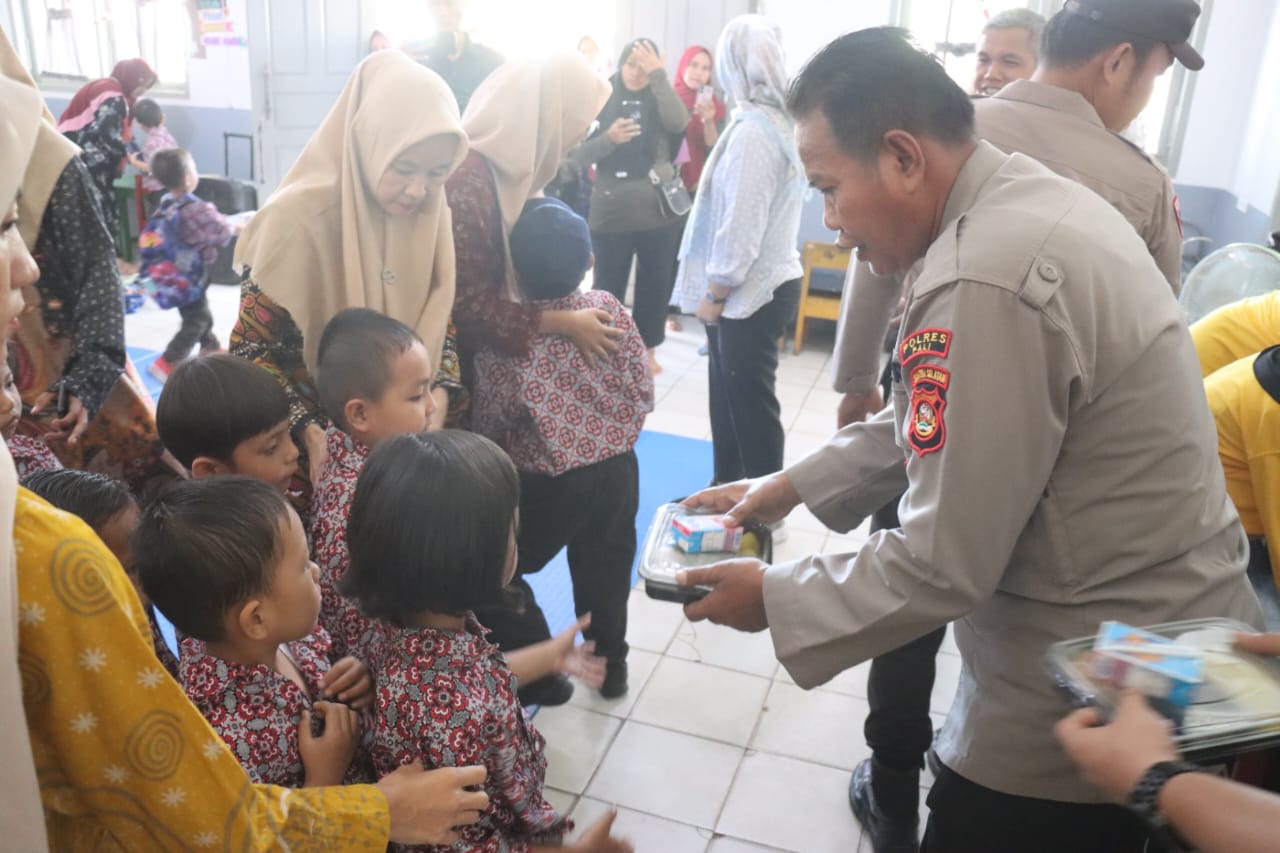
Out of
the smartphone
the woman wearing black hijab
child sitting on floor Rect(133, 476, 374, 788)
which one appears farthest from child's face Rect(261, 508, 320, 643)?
the smartphone

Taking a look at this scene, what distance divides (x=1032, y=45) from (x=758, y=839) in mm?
2353

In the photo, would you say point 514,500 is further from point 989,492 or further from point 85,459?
point 85,459

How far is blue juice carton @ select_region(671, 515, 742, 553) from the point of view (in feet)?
5.10

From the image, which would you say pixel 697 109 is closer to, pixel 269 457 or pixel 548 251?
pixel 548 251

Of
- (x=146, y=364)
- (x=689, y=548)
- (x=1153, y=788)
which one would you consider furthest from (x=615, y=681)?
(x=146, y=364)

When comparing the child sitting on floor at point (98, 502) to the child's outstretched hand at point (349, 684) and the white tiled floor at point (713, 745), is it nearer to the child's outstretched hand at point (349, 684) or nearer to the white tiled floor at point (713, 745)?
the child's outstretched hand at point (349, 684)

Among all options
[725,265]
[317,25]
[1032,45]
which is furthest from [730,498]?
[317,25]

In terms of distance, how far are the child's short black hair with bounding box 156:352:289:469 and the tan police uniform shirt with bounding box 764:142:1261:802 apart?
959 mm

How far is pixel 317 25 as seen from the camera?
22.2 ft

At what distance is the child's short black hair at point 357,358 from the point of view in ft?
5.64

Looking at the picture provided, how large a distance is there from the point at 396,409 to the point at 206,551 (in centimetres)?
62

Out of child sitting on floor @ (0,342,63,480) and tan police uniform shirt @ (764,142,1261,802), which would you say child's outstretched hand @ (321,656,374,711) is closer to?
tan police uniform shirt @ (764,142,1261,802)

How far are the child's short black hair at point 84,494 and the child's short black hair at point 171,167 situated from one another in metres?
3.78

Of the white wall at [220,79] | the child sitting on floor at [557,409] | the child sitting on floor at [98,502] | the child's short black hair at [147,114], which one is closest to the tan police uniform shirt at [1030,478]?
the child sitting on floor at [557,409]
